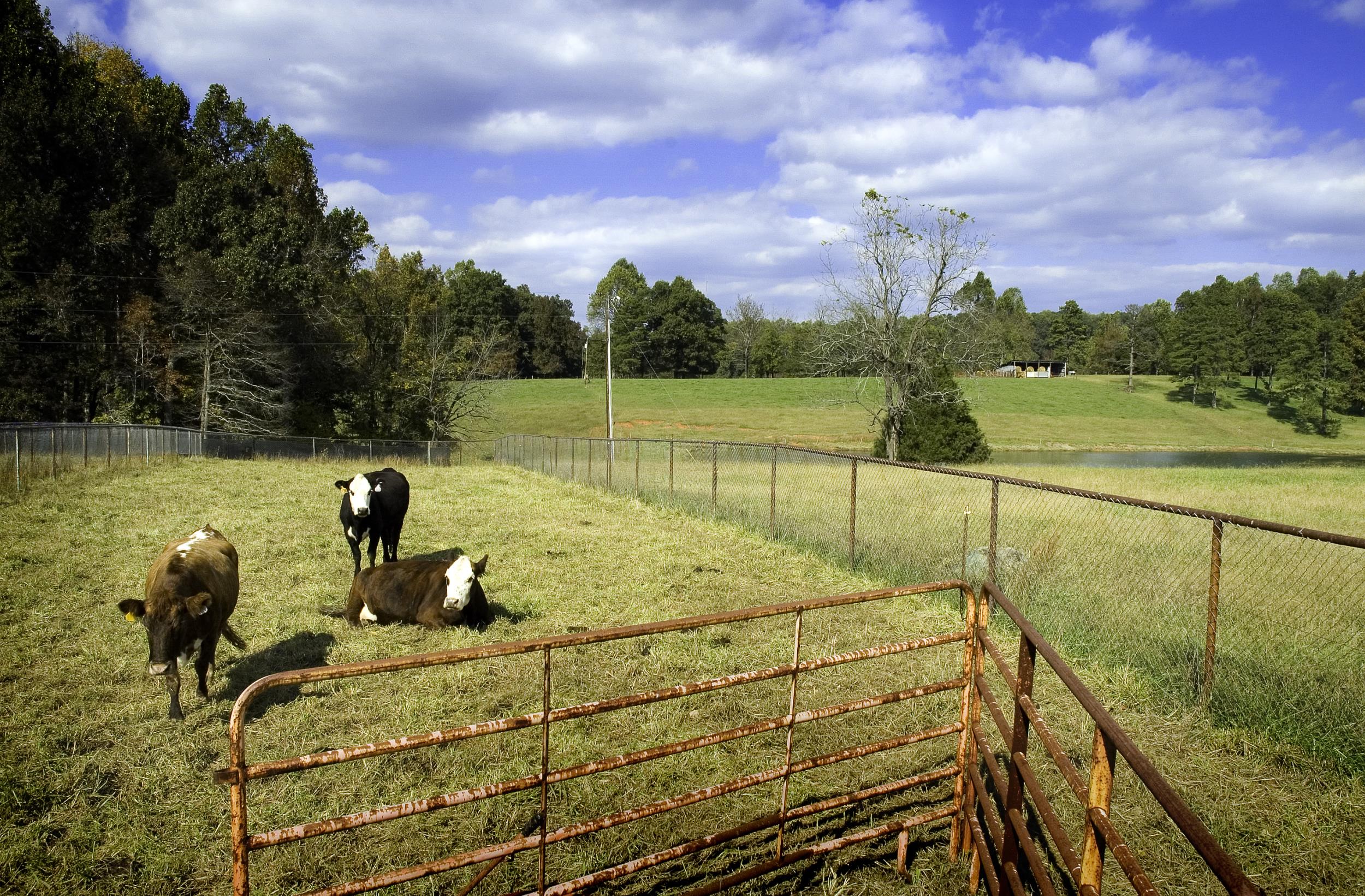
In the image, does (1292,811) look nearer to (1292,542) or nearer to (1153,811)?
(1153,811)

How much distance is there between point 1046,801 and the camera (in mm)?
2811

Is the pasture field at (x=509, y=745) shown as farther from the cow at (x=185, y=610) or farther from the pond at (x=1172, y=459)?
the pond at (x=1172, y=459)

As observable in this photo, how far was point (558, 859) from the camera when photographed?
12.8 feet

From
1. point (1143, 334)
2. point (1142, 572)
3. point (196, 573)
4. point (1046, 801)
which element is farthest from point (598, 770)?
point (1143, 334)

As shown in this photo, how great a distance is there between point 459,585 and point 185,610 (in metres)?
2.41

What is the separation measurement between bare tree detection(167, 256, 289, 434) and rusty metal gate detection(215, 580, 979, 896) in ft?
111

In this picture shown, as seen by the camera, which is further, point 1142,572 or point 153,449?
point 153,449

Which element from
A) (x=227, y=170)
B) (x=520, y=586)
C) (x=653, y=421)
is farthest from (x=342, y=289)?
(x=520, y=586)

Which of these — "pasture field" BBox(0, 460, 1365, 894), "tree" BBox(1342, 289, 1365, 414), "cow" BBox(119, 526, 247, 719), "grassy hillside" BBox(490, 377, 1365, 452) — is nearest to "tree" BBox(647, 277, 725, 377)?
"grassy hillside" BBox(490, 377, 1365, 452)

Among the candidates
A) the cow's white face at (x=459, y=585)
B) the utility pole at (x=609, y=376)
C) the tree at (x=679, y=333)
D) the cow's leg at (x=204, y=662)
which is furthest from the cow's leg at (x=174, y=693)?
the tree at (x=679, y=333)

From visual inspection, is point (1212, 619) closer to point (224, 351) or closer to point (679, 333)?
point (224, 351)

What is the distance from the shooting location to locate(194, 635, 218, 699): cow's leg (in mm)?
5922

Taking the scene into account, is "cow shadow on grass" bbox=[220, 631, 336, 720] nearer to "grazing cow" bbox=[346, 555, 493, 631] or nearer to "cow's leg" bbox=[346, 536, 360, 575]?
"grazing cow" bbox=[346, 555, 493, 631]

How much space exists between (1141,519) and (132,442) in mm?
26666
